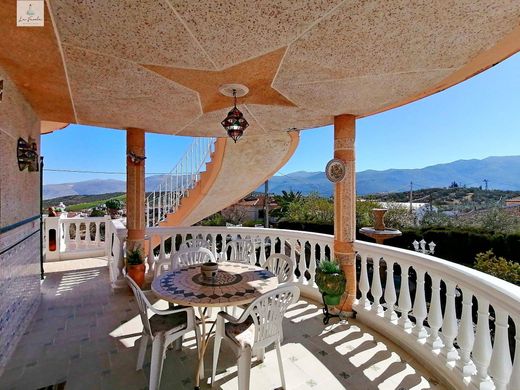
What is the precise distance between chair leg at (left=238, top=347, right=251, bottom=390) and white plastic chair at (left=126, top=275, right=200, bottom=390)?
563mm

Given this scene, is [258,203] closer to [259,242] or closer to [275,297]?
[259,242]

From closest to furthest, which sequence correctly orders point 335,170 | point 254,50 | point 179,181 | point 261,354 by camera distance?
point 254,50 < point 261,354 < point 335,170 < point 179,181

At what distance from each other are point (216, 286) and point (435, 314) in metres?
1.87

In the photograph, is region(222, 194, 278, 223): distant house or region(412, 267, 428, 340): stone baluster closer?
region(412, 267, 428, 340): stone baluster

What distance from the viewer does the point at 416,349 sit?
2457 mm

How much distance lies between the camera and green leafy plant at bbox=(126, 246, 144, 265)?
410cm

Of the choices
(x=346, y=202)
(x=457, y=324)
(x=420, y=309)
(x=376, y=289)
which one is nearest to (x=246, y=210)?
(x=346, y=202)

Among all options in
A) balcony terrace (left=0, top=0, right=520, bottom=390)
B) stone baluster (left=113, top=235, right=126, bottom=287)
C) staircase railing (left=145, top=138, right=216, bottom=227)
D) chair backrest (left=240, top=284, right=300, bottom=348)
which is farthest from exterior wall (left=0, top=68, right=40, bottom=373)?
staircase railing (left=145, top=138, right=216, bottom=227)

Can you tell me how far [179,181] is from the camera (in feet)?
24.3

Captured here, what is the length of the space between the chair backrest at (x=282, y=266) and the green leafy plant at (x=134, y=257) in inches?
82.3

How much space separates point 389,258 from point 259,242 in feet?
8.12

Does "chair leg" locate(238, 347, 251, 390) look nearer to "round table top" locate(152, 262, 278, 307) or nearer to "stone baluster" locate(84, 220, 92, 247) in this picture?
"round table top" locate(152, 262, 278, 307)

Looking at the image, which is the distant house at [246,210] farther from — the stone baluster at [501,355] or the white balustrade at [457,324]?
the stone baluster at [501,355]

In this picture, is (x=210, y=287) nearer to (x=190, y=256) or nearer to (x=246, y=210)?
(x=190, y=256)
